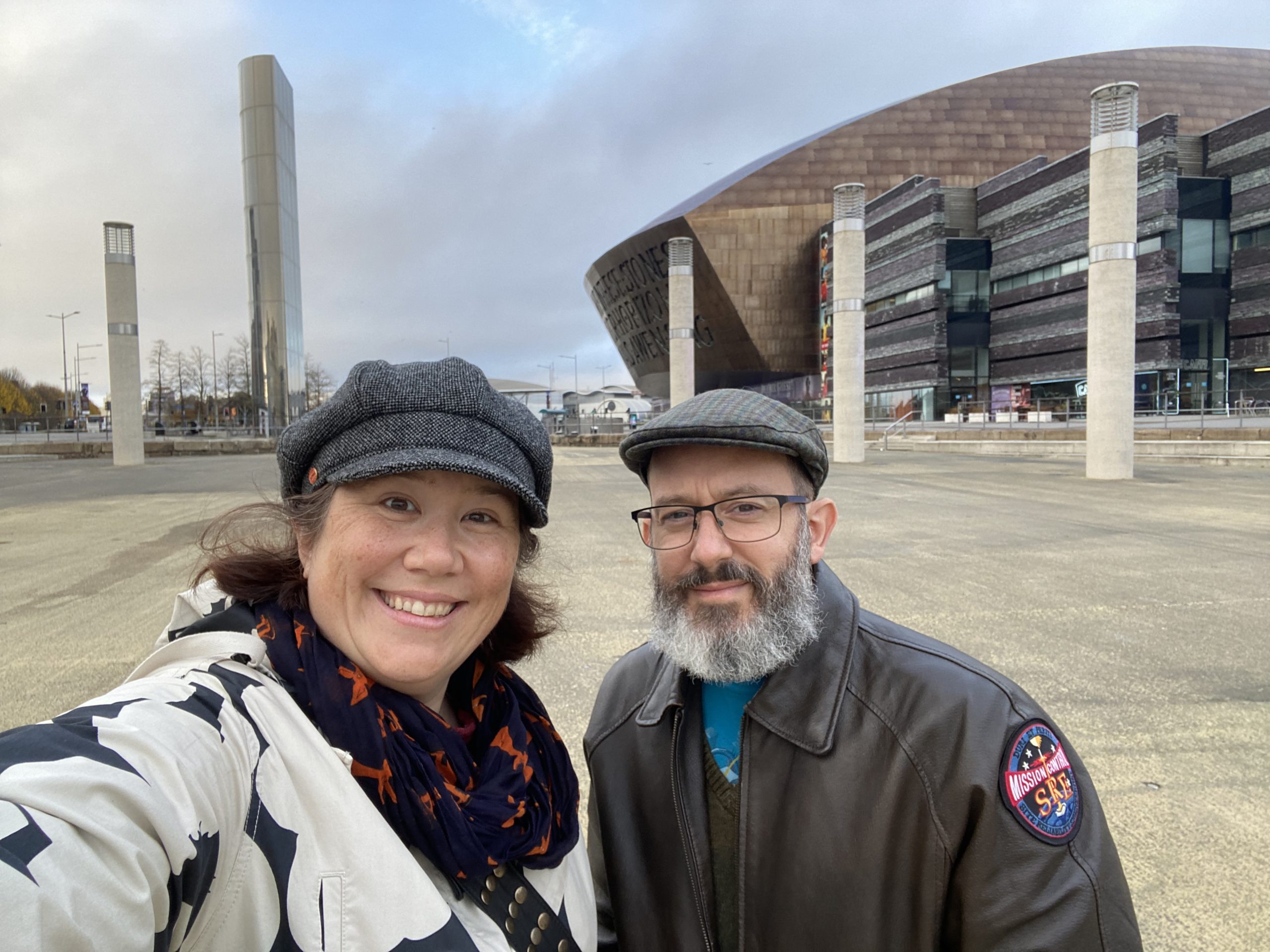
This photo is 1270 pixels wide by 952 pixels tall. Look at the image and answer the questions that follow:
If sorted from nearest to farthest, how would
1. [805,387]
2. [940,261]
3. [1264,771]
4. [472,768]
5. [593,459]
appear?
[472,768] < [1264,771] < [593,459] < [940,261] < [805,387]

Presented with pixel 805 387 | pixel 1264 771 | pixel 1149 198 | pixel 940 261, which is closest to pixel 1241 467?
pixel 1264 771

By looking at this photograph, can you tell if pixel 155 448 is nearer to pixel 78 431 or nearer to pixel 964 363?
pixel 78 431

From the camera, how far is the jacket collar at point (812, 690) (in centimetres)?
152

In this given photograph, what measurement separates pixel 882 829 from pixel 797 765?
0.61 ft

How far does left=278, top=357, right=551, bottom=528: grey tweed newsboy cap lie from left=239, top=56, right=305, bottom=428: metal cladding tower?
49.6 metres

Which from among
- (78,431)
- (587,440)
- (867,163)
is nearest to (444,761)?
(587,440)

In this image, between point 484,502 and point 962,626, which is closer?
point 484,502

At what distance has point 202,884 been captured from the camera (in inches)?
35.7

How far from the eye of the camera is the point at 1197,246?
3744cm

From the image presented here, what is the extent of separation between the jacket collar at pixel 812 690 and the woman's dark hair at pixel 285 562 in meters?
0.36

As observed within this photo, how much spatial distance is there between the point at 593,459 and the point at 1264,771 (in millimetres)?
24359

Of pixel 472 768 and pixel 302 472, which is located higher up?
pixel 302 472

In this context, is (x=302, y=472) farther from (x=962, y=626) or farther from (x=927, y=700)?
(x=962, y=626)

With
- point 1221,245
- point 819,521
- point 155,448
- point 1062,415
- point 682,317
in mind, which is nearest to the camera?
point 819,521
